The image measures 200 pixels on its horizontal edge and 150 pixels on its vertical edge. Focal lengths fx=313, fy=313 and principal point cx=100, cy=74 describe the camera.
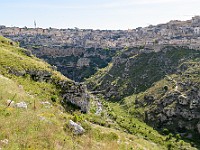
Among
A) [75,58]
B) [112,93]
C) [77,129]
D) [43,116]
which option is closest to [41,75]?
[43,116]

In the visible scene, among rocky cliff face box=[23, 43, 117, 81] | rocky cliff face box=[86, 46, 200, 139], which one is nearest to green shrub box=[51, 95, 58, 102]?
rocky cliff face box=[86, 46, 200, 139]

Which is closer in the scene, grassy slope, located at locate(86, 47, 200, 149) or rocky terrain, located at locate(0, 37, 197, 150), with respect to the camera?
rocky terrain, located at locate(0, 37, 197, 150)

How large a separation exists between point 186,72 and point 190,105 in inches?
909

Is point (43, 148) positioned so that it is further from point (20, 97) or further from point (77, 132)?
point (20, 97)

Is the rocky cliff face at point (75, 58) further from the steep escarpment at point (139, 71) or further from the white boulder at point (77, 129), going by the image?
the white boulder at point (77, 129)

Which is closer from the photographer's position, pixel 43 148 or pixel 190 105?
pixel 43 148

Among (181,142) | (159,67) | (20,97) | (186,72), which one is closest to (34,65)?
(20,97)

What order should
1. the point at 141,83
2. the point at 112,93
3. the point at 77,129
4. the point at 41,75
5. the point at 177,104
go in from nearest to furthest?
the point at 77,129 → the point at 41,75 → the point at 177,104 → the point at 141,83 → the point at 112,93

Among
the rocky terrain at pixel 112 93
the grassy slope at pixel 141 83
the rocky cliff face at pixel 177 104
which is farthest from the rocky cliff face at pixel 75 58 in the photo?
the rocky cliff face at pixel 177 104

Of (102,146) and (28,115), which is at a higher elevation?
(28,115)

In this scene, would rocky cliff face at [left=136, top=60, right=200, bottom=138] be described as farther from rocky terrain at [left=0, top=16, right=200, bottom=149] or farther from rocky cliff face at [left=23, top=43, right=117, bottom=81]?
rocky cliff face at [left=23, top=43, right=117, bottom=81]

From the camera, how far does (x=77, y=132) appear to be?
76.7ft

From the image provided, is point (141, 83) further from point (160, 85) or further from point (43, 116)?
point (43, 116)

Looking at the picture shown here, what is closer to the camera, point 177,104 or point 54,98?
point 54,98
